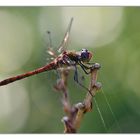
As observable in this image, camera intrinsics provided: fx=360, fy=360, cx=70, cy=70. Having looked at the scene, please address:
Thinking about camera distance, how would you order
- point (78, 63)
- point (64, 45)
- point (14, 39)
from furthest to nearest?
point (14, 39), point (64, 45), point (78, 63)

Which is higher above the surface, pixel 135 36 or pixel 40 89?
pixel 135 36

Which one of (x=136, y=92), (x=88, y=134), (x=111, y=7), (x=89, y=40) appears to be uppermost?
(x=111, y=7)

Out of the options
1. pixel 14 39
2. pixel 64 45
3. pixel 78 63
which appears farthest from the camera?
pixel 14 39

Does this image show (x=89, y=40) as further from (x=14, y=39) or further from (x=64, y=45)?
(x=14, y=39)

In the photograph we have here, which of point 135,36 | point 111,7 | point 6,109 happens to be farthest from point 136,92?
point 6,109

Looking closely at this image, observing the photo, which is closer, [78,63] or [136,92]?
[78,63]
